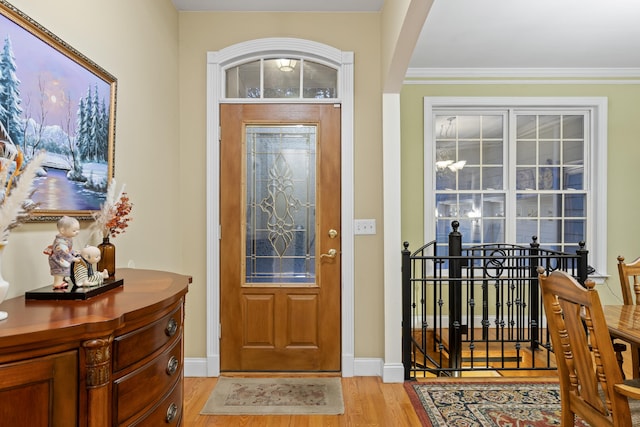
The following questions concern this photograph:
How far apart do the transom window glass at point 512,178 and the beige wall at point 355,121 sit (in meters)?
1.74

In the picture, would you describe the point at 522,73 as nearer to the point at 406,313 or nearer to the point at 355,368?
the point at 406,313

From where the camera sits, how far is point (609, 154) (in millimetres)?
4391

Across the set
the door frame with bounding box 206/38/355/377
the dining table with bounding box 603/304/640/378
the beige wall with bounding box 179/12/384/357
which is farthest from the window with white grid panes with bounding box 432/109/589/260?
the dining table with bounding box 603/304/640/378

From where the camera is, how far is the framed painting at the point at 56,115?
1.33 meters

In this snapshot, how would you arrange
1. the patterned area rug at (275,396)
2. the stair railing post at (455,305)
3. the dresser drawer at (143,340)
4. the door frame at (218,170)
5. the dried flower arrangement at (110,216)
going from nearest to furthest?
the dresser drawer at (143,340) → the dried flower arrangement at (110,216) → the patterned area rug at (275,396) → the door frame at (218,170) → the stair railing post at (455,305)

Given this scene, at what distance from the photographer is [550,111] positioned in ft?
14.6

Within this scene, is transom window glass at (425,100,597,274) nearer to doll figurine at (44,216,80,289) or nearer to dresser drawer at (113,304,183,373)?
dresser drawer at (113,304,183,373)

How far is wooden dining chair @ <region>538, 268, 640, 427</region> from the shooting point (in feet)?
4.47

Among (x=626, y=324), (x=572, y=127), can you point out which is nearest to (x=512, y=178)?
(x=572, y=127)

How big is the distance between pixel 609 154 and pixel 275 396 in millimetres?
4414

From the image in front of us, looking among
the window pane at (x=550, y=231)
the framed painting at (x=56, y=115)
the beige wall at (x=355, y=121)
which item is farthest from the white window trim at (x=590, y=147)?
the framed painting at (x=56, y=115)

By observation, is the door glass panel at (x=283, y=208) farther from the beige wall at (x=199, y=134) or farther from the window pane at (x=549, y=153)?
the window pane at (x=549, y=153)

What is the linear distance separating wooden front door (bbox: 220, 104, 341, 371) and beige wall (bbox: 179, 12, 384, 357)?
17 cm

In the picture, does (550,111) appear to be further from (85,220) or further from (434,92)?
(85,220)
